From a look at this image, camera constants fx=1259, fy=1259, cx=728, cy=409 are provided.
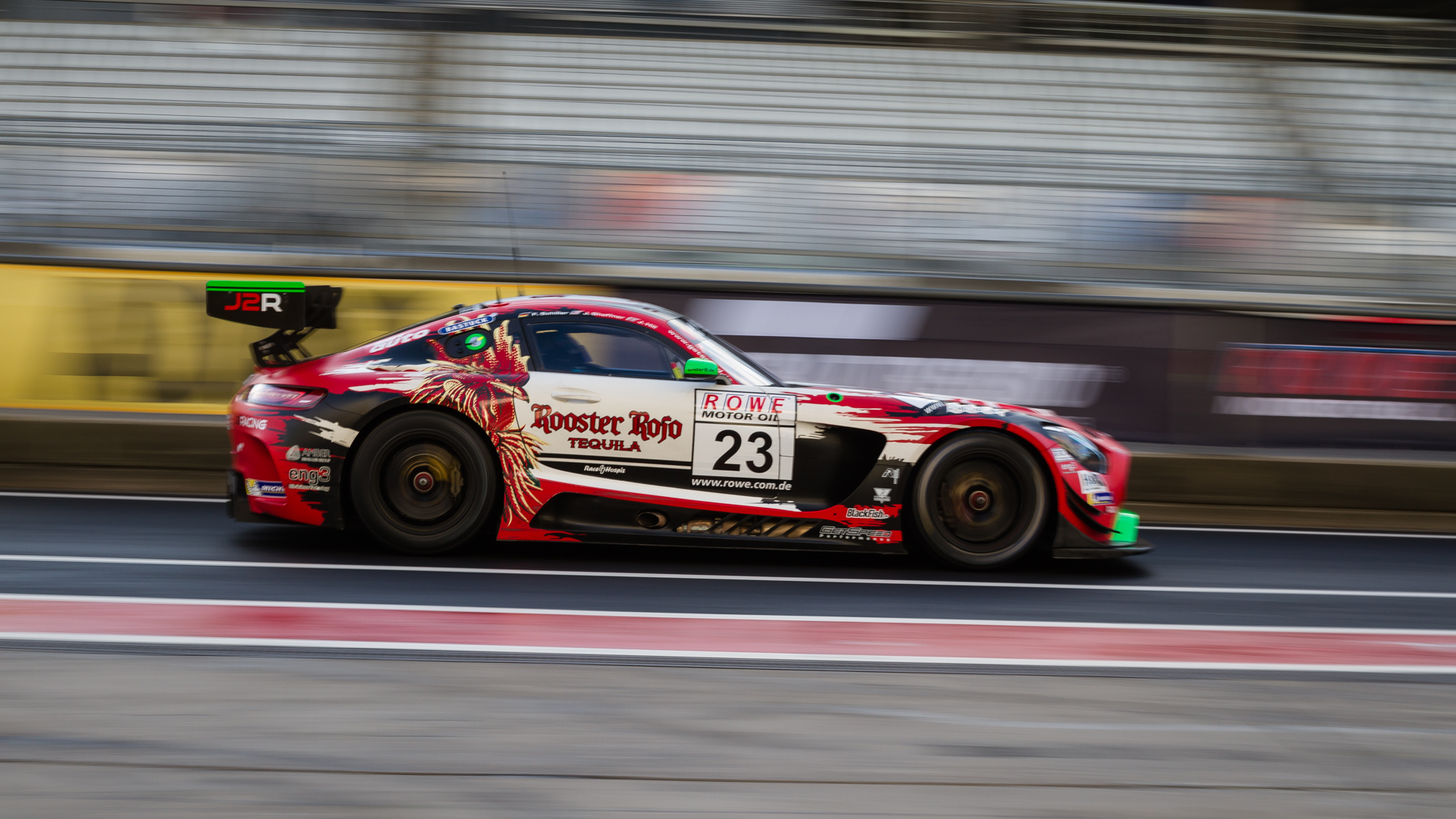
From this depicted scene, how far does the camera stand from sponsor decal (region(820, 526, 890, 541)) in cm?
579

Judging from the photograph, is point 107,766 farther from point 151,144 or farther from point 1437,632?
point 151,144

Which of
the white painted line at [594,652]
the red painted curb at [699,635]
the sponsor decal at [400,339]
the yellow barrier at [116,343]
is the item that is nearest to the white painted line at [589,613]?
the red painted curb at [699,635]

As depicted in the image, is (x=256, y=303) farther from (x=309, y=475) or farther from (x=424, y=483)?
(x=424, y=483)

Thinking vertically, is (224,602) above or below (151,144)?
A: below

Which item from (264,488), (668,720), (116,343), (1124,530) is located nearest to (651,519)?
(264,488)

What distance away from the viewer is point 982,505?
595cm

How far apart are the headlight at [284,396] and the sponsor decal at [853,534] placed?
94.3 inches

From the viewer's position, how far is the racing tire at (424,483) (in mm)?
5781

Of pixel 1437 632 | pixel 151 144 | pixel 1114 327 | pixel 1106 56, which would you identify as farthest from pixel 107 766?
pixel 1106 56

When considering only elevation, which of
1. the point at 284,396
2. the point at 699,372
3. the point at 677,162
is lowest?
the point at 284,396

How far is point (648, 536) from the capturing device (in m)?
5.73

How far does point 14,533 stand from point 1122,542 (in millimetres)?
5465

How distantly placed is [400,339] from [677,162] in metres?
4.72

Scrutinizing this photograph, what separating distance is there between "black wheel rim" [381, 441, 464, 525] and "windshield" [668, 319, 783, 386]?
1.24 metres
